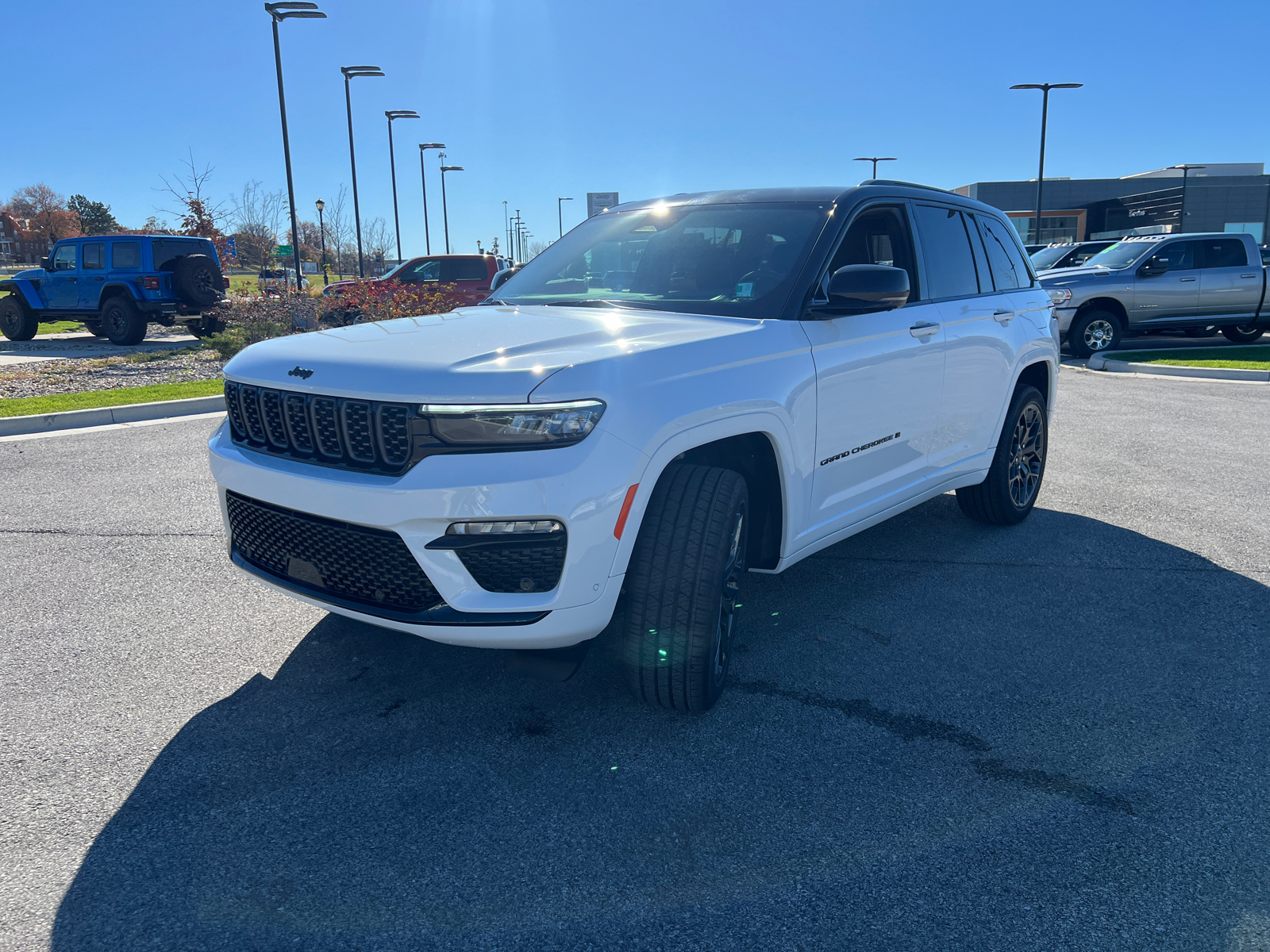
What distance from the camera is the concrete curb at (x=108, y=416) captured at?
29.5ft

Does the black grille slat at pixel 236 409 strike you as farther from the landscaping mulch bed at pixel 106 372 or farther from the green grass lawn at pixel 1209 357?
the green grass lawn at pixel 1209 357

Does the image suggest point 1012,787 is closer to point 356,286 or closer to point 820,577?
point 820,577

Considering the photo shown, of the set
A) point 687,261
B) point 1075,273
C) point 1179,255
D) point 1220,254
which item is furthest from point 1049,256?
point 687,261

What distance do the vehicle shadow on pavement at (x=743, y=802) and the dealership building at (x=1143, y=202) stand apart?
54.3 meters

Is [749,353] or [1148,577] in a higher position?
[749,353]

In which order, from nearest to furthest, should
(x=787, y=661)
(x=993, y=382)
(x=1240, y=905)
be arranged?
(x=1240, y=905)
(x=787, y=661)
(x=993, y=382)

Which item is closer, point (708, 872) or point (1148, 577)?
point (708, 872)

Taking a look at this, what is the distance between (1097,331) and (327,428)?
14.9 metres

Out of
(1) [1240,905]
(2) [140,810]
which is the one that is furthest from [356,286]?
(1) [1240,905]

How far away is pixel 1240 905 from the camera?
224 cm

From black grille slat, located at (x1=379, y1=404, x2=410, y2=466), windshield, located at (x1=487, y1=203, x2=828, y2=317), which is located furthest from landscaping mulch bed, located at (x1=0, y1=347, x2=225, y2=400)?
black grille slat, located at (x1=379, y1=404, x2=410, y2=466)

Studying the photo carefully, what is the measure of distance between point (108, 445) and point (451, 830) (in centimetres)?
687

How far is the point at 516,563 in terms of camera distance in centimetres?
266

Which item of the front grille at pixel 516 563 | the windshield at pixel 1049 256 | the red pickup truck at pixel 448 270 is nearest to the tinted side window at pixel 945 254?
the front grille at pixel 516 563
